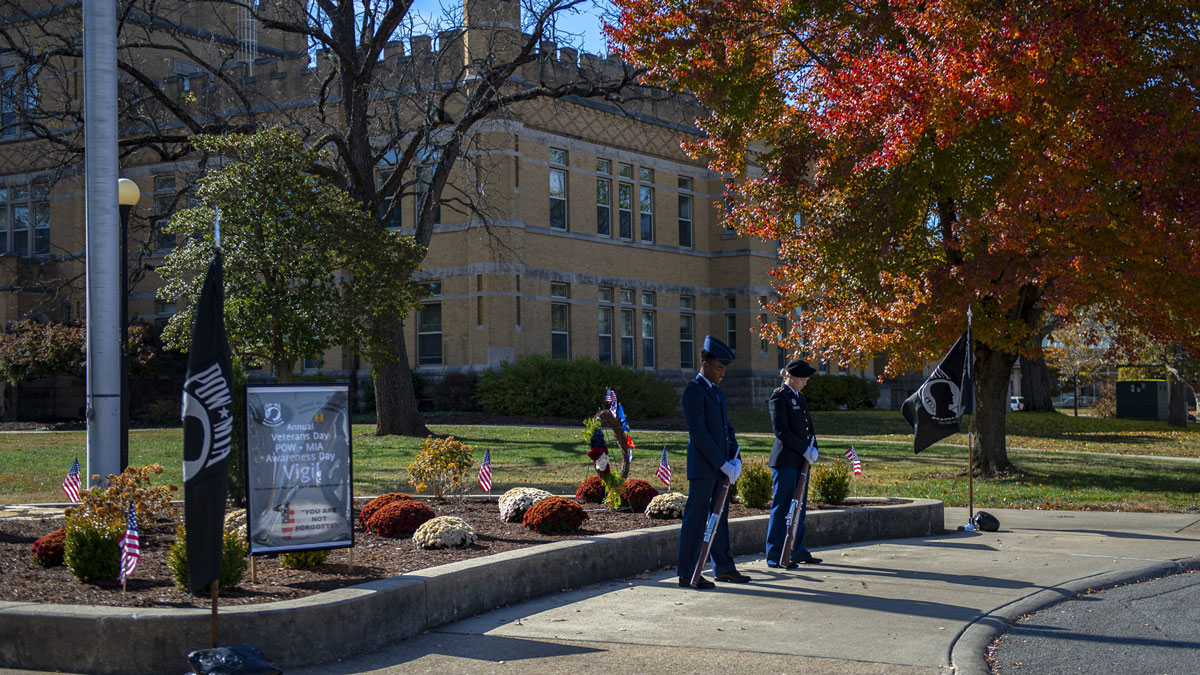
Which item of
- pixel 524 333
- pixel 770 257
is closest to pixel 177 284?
pixel 524 333

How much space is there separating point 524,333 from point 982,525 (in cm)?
2056

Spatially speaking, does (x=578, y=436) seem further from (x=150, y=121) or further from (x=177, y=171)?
(x=177, y=171)

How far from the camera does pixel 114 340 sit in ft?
31.1

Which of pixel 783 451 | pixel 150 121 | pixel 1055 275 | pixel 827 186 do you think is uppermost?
pixel 150 121

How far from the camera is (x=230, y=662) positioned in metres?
5.82

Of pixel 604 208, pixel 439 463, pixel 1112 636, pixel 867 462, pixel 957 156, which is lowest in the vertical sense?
pixel 1112 636

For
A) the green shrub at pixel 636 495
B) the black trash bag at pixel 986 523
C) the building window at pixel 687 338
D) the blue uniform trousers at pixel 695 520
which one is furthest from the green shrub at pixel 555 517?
the building window at pixel 687 338

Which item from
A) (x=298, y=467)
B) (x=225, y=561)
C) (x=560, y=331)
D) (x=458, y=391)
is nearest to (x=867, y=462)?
(x=458, y=391)

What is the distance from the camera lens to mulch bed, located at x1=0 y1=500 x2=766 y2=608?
714cm

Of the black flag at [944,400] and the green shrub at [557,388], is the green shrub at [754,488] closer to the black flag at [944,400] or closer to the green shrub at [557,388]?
the black flag at [944,400]

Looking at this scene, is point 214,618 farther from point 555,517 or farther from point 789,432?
point 789,432

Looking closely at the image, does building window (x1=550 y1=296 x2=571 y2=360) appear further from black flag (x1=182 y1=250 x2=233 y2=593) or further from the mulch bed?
black flag (x1=182 y1=250 x2=233 y2=593)

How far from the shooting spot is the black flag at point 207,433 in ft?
19.9

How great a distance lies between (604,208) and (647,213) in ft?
7.19
